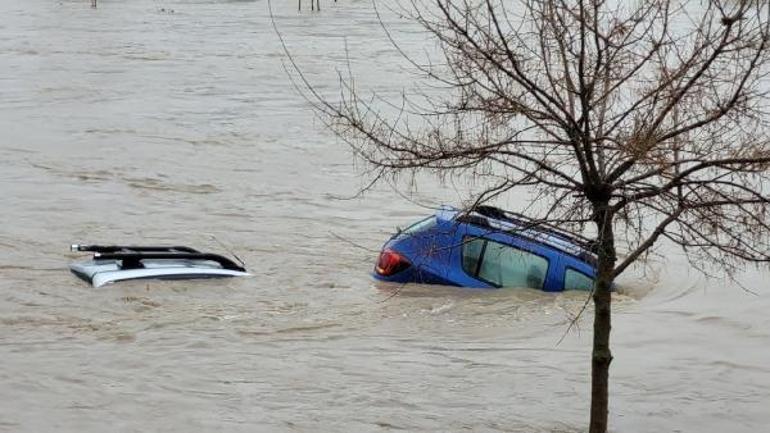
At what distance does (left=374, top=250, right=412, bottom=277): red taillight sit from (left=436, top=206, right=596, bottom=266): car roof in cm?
87

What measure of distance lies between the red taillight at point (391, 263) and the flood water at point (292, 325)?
0.47 meters

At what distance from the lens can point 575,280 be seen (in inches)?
536

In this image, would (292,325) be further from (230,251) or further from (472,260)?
(230,251)

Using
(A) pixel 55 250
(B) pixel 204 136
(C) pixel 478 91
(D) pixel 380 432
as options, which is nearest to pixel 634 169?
(C) pixel 478 91

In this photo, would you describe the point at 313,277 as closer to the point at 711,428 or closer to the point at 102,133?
the point at 711,428

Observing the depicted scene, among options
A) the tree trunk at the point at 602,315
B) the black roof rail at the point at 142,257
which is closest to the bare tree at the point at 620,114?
the tree trunk at the point at 602,315

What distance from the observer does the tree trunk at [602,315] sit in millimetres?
8562

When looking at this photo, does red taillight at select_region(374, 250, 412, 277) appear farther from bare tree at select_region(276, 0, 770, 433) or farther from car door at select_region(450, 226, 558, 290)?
bare tree at select_region(276, 0, 770, 433)

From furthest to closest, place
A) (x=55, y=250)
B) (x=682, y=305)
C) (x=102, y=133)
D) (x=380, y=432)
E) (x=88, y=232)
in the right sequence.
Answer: (x=102, y=133) → (x=88, y=232) → (x=55, y=250) → (x=682, y=305) → (x=380, y=432)

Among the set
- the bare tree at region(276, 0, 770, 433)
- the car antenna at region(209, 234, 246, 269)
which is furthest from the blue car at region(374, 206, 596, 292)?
the bare tree at region(276, 0, 770, 433)

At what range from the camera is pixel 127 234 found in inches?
709

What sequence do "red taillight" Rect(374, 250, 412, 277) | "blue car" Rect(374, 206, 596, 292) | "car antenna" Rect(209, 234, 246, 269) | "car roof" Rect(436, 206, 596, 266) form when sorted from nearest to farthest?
"car roof" Rect(436, 206, 596, 266) < "blue car" Rect(374, 206, 596, 292) < "red taillight" Rect(374, 250, 412, 277) < "car antenna" Rect(209, 234, 246, 269)

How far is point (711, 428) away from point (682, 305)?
12.9 feet

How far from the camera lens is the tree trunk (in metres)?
8.56
